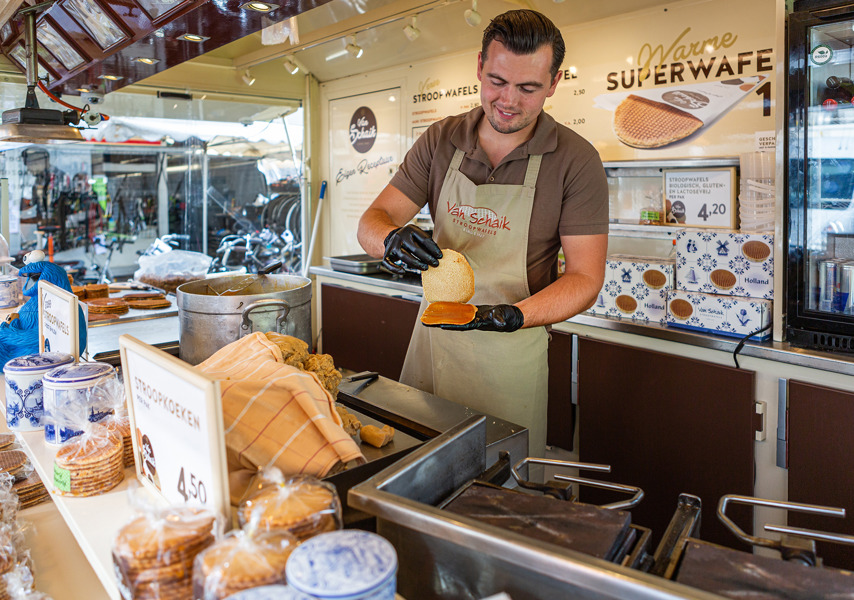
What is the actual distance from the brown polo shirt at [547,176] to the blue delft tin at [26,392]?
124cm

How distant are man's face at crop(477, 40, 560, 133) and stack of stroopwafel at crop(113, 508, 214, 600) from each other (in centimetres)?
134

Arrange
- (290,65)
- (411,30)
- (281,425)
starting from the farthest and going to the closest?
(290,65)
(411,30)
(281,425)

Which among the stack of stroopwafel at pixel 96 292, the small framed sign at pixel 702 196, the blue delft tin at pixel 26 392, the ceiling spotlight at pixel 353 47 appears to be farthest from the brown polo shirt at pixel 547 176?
the ceiling spotlight at pixel 353 47

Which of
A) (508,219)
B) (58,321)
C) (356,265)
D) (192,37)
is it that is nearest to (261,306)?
(58,321)

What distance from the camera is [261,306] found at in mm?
1658

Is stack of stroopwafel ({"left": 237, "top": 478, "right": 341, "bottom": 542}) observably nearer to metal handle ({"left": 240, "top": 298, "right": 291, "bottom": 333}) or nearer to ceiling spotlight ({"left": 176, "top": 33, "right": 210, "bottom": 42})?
metal handle ({"left": 240, "top": 298, "right": 291, "bottom": 333})

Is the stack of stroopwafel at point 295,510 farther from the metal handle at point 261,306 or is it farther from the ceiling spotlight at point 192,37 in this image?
the ceiling spotlight at point 192,37

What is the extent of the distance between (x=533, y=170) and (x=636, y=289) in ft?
4.05

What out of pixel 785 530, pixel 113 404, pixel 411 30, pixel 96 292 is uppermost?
pixel 411 30

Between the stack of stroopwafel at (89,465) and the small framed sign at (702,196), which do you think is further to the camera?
the small framed sign at (702,196)

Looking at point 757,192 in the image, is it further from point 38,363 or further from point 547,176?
point 38,363

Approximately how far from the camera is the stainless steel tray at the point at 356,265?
14.5 ft

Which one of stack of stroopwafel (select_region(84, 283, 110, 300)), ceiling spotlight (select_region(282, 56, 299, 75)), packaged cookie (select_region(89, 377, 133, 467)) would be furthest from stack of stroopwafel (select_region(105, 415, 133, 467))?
ceiling spotlight (select_region(282, 56, 299, 75))

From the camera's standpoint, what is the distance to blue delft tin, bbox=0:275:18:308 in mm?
2869
